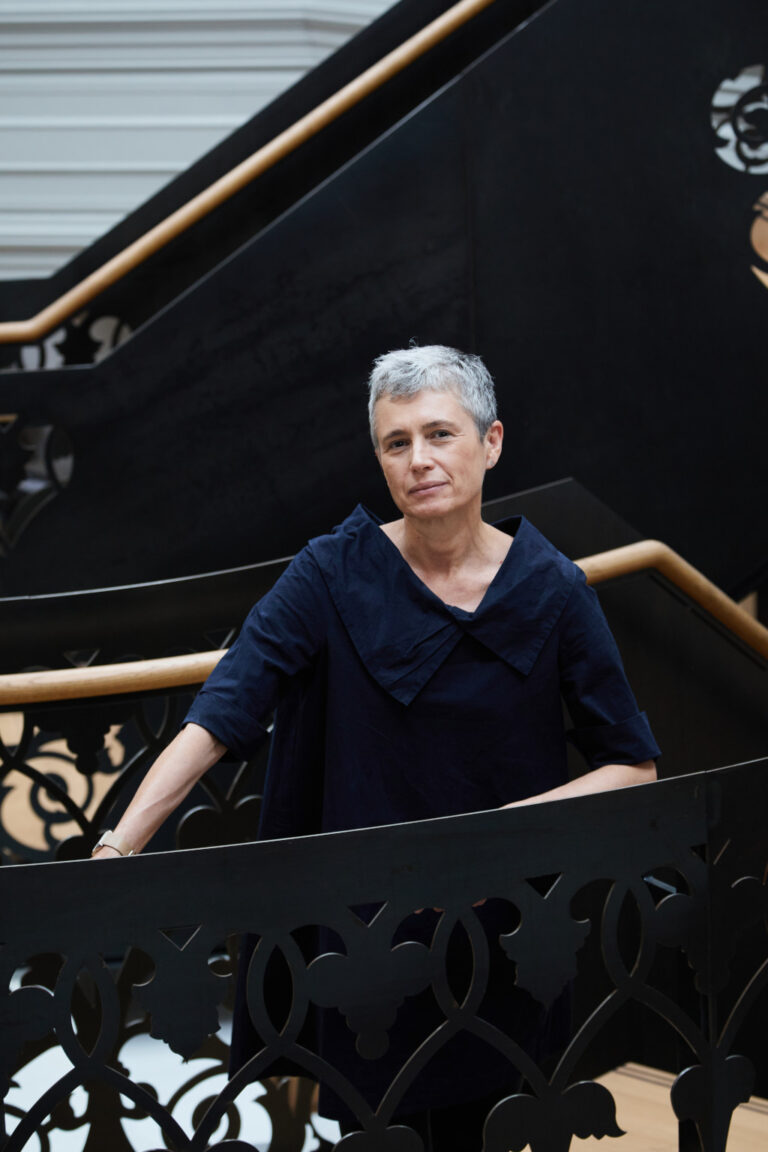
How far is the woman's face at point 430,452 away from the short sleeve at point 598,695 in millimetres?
230

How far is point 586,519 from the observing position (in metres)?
2.72

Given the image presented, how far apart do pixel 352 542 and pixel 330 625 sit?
0.13 meters

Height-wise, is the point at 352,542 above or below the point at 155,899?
above

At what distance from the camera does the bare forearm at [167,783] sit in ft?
5.20

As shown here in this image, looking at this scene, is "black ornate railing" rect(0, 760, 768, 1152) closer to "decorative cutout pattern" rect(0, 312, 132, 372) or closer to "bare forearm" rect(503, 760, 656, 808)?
"bare forearm" rect(503, 760, 656, 808)

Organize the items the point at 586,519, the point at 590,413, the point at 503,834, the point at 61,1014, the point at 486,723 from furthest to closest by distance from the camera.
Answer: the point at 590,413
the point at 586,519
the point at 486,723
the point at 503,834
the point at 61,1014

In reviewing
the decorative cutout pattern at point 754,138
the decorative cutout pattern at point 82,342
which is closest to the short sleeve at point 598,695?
the decorative cutout pattern at point 754,138

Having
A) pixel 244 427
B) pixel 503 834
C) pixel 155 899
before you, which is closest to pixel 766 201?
pixel 244 427

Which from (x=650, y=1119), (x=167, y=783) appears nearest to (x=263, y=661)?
(x=167, y=783)

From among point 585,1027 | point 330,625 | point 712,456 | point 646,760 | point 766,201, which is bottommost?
point 585,1027

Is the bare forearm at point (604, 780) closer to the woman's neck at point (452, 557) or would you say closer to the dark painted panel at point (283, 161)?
the woman's neck at point (452, 557)

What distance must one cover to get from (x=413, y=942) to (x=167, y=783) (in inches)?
15.2

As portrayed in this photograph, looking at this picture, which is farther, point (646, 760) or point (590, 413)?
point (590, 413)

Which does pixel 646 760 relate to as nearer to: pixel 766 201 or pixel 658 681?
pixel 658 681
